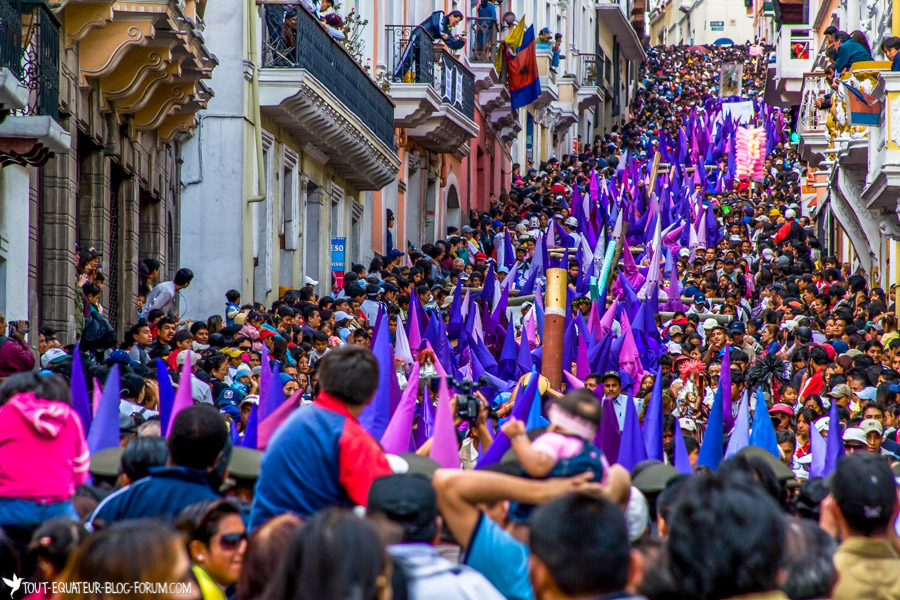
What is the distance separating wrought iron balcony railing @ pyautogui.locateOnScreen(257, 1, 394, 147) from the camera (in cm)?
2050

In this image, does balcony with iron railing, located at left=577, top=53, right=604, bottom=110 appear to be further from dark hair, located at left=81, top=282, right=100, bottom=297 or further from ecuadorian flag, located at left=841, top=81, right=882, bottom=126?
→ dark hair, located at left=81, top=282, right=100, bottom=297

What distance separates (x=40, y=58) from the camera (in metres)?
12.9

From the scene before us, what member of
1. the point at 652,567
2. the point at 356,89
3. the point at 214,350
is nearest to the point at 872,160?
the point at 356,89

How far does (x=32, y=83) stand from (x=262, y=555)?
29.0 feet

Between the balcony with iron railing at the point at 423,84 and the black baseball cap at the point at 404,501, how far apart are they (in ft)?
72.3

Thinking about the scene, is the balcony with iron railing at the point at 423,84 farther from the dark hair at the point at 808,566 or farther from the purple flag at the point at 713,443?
the dark hair at the point at 808,566

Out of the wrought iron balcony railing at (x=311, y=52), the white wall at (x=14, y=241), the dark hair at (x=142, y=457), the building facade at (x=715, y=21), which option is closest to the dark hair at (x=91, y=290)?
the white wall at (x=14, y=241)

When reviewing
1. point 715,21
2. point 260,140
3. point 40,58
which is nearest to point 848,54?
point 260,140

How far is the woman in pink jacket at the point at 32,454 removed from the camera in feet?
20.2

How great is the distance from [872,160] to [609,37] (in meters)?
49.5

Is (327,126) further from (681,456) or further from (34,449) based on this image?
(34,449)

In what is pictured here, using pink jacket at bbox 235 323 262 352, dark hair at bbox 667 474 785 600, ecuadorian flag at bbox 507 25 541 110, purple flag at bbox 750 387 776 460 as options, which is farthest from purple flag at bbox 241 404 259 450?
ecuadorian flag at bbox 507 25 541 110

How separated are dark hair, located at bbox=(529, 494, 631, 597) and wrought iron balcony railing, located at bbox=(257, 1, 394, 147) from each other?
16563mm

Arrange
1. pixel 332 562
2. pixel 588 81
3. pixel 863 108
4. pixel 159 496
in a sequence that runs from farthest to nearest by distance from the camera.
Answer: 1. pixel 588 81
2. pixel 863 108
3. pixel 159 496
4. pixel 332 562
